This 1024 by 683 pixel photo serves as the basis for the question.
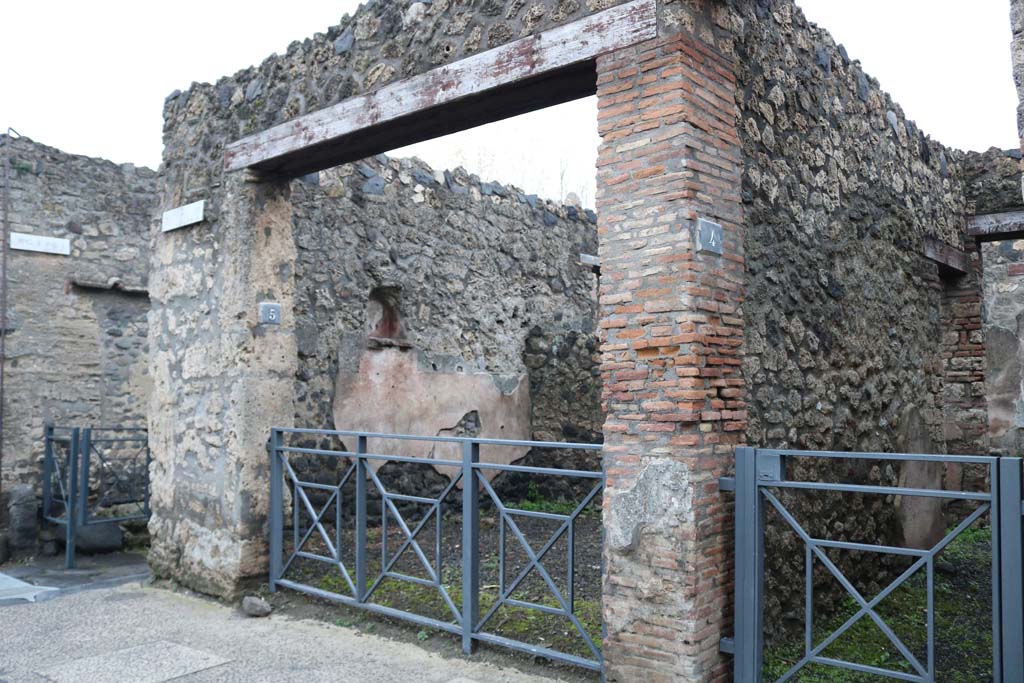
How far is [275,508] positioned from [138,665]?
1.38 m

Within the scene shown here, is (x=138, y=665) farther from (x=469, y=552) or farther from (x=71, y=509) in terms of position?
(x=71, y=509)

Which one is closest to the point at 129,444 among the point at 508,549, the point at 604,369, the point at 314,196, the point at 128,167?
the point at 128,167

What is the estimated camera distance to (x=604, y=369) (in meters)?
3.83

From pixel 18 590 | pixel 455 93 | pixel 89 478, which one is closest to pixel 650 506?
pixel 455 93

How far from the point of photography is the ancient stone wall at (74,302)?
783 centimetres

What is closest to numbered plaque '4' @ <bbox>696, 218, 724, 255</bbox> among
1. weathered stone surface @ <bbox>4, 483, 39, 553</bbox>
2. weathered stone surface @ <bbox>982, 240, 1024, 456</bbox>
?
weathered stone surface @ <bbox>4, 483, 39, 553</bbox>

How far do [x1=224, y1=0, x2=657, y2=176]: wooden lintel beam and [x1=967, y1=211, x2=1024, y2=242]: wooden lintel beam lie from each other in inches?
183

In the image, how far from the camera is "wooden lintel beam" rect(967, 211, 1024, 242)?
7020mm

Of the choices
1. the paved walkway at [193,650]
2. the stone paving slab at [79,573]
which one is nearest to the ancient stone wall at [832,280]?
the paved walkway at [193,650]

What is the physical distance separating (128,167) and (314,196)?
338 centimetres

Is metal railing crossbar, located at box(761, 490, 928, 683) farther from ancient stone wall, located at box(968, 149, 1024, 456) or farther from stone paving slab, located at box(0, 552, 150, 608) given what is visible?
ancient stone wall, located at box(968, 149, 1024, 456)

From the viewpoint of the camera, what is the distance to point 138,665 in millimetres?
4285

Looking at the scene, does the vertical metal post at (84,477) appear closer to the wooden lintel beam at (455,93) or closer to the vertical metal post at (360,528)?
the wooden lintel beam at (455,93)

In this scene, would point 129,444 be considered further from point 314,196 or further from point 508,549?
point 508,549
